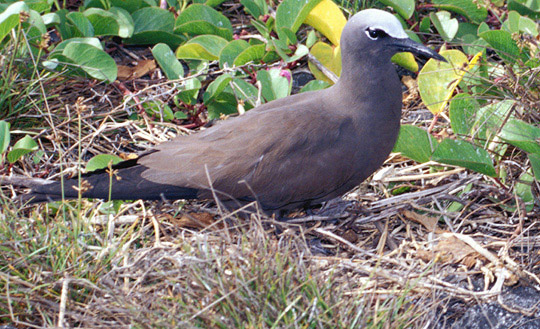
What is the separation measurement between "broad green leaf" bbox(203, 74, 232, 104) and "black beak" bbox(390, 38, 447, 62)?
903 mm

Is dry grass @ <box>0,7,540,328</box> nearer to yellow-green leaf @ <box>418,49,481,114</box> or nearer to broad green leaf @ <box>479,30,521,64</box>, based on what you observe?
yellow-green leaf @ <box>418,49,481,114</box>

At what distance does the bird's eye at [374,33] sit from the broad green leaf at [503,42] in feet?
2.46

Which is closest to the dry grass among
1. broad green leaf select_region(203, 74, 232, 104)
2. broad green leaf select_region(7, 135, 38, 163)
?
broad green leaf select_region(7, 135, 38, 163)

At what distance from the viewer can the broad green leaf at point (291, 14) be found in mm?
3531

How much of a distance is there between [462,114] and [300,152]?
0.81 meters

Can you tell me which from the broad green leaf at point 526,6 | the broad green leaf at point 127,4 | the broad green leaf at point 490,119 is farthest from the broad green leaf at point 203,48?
the broad green leaf at point 526,6

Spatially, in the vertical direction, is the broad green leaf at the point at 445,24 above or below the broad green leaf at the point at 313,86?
above

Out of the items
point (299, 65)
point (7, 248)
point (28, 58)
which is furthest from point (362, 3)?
point (7, 248)

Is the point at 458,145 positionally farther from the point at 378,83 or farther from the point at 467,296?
the point at 467,296

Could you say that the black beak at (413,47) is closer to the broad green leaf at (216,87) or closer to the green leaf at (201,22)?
the broad green leaf at (216,87)

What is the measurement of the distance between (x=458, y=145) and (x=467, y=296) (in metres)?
0.68

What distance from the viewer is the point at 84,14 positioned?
3592 millimetres

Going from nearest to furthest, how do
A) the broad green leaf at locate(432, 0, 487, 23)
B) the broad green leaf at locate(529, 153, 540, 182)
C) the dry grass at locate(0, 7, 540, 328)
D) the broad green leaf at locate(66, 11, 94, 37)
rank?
the dry grass at locate(0, 7, 540, 328), the broad green leaf at locate(529, 153, 540, 182), the broad green leaf at locate(66, 11, 94, 37), the broad green leaf at locate(432, 0, 487, 23)

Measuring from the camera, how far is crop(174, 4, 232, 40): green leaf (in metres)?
3.66
